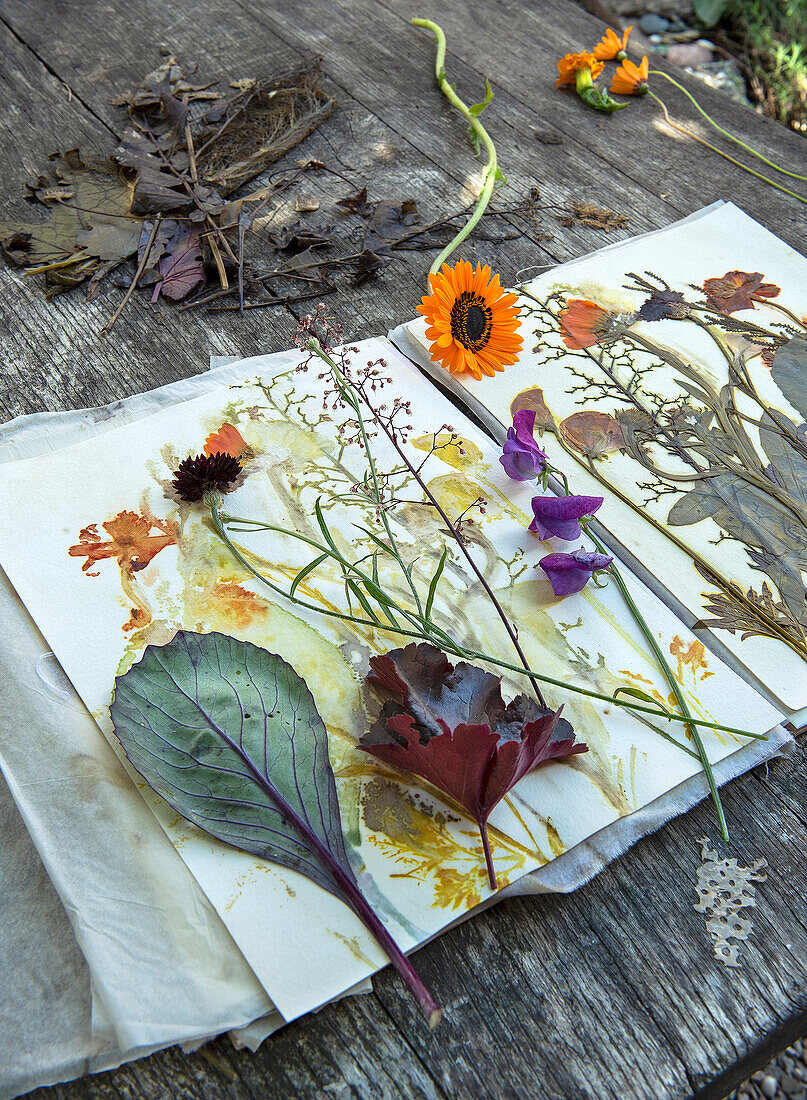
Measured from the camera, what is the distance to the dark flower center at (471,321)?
0.87m

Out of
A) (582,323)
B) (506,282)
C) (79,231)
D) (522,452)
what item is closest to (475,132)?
(506,282)

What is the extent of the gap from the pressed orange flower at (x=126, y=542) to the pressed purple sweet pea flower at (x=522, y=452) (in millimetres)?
324

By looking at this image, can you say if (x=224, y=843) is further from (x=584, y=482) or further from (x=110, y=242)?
(x=110, y=242)

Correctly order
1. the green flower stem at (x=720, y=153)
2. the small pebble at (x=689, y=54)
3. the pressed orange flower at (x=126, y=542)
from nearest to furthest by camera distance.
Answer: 1. the pressed orange flower at (x=126, y=542)
2. the green flower stem at (x=720, y=153)
3. the small pebble at (x=689, y=54)

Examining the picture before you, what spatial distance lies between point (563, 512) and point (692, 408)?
252 millimetres

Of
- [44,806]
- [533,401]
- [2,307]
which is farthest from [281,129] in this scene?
[44,806]

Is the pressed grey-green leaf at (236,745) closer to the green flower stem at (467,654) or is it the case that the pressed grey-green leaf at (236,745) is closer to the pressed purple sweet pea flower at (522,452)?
the green flower stem at (467,654)

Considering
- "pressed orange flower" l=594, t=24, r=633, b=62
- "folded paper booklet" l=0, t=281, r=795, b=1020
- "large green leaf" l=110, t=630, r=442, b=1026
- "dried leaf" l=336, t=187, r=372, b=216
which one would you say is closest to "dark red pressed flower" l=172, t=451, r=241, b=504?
"folded paper booklet" l=0, t=281, r=795, b=1020

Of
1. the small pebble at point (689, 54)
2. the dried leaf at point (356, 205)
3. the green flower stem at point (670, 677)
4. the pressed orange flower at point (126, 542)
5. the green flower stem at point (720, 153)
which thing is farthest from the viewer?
the small pebble at point (689, 54)

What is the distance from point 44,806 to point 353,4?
148cm

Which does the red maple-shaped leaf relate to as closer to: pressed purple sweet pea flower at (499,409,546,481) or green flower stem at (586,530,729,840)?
green flower stem at (586,530,729,840)

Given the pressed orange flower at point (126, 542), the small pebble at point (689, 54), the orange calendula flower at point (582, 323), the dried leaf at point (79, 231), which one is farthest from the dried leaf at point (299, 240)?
the small pebble at point (689, 54)

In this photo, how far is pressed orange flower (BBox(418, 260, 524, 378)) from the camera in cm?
85

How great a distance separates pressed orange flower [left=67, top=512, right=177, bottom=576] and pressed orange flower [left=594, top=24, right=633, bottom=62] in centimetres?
118
